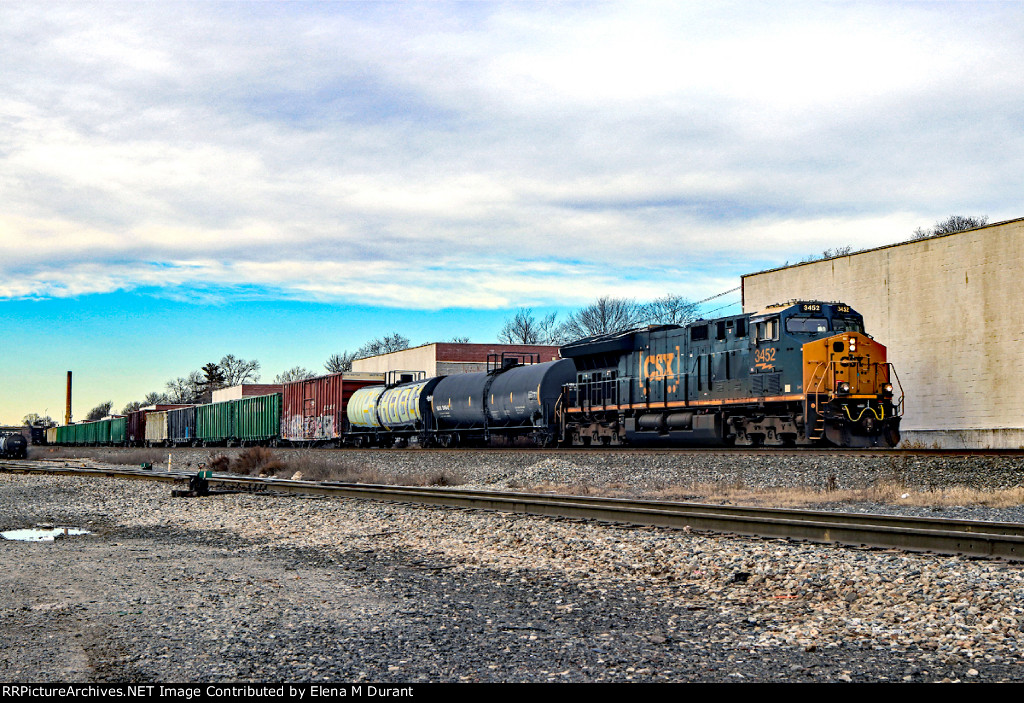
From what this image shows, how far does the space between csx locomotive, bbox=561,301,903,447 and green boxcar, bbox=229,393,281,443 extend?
21.7 meters

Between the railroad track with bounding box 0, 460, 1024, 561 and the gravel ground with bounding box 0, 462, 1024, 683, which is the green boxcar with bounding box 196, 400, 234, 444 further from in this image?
the gravel ground with bounding box 0, 462, 1024, 683

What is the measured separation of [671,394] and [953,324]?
11414 millimetres

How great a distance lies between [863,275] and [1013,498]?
782 inches

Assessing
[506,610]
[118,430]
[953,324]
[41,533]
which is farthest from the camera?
[118,430]

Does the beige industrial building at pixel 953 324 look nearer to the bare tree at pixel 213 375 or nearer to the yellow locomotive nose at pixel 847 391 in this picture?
the yellow locomotive nose at pixel 847 391

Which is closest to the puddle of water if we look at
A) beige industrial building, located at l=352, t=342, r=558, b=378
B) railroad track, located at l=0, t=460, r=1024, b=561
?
railroad track, located at l=0, t=460, r=1024, b=561

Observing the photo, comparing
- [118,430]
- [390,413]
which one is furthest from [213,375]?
[390,413]

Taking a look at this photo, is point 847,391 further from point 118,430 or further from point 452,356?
point 118,430

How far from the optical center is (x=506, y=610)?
6.82 m

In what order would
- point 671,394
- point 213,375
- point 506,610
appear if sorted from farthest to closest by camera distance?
point 213,375
point 671,394
point 506,610

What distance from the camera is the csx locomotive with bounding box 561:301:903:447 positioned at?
63.9 ft

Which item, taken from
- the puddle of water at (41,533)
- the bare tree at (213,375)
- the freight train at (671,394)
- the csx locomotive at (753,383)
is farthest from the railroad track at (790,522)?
the bare tree at (213,375)

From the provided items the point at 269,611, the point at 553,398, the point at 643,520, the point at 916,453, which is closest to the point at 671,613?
the point at 269,611
